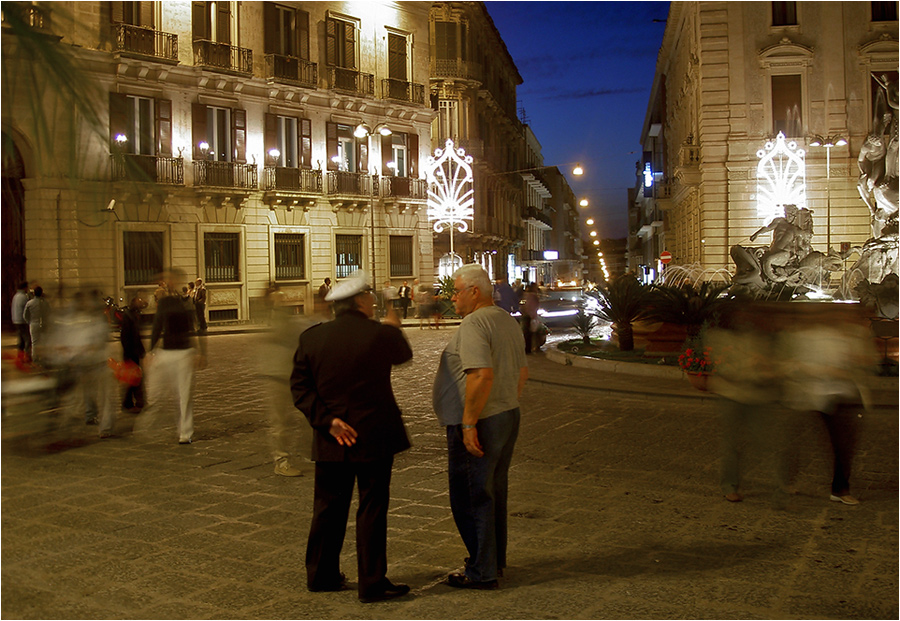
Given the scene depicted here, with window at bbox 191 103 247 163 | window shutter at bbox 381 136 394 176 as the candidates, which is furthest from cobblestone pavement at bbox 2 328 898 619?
window shutter at bbox 381 136 394 176

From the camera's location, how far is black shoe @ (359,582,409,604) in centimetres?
445

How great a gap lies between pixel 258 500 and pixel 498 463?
2.64 metres

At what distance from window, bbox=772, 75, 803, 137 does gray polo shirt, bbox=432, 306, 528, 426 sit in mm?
34311

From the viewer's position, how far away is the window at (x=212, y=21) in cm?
2986

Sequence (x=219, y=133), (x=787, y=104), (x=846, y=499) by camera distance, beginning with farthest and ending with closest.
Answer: (x=787, y=104)
(x=219, y=133)
(x=846, y=499)

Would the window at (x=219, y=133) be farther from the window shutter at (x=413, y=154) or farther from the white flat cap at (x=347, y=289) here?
the white flat cap at (x=347, y=289)

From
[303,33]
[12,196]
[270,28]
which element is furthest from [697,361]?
[303,33]

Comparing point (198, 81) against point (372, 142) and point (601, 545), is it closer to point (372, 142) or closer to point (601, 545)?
point (372, 142)

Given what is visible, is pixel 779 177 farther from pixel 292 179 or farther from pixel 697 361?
pixel 697 361

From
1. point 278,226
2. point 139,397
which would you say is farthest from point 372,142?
point 139,397

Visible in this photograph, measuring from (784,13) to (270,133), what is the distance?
22.6 metres

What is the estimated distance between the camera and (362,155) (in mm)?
35625

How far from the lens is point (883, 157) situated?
22250 mm

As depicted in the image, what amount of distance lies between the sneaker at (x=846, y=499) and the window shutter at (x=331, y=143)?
30079mm
